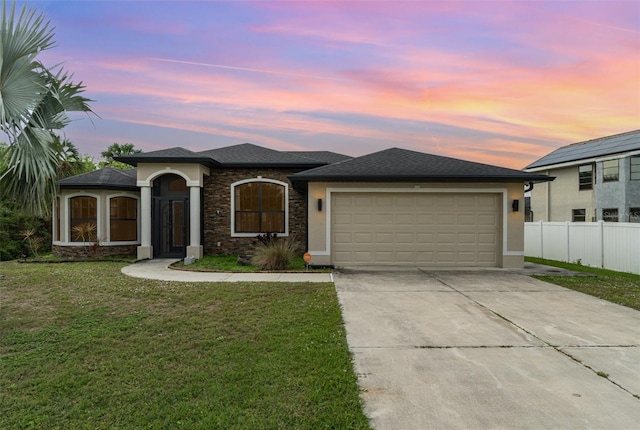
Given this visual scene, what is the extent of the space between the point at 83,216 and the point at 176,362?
12049 millimetres

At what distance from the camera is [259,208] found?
13.8m

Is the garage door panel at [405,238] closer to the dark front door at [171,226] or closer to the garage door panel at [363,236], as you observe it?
the garage door panel at [363,236]

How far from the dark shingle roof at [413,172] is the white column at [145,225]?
597 cm

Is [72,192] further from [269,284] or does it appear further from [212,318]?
[212,318]

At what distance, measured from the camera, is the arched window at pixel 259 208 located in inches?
542

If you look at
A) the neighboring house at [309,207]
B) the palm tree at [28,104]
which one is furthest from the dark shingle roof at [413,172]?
the palm tree at [28,104]

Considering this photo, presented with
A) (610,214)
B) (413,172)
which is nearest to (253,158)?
(413,172)

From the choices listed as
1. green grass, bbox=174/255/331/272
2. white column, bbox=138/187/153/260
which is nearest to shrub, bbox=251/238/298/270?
green grass, bbox=174/255/331/272

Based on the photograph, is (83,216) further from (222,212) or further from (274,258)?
(274,258)

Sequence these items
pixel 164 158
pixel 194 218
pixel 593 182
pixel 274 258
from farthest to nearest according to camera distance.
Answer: pixel 593 182 < pixel 194 218 < pixel 164 158 < pixel 274 258

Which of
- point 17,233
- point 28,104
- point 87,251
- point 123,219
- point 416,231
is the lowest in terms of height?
point 87,251

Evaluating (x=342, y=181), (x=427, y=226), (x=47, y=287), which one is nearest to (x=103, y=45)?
(x=47, y=287)

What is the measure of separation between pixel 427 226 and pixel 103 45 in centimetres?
1333

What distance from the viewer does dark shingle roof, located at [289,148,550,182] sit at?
10.4m
